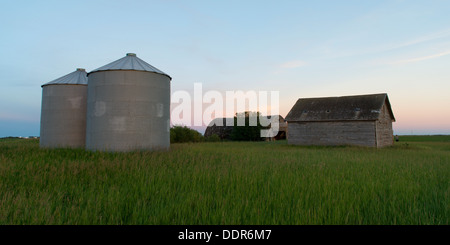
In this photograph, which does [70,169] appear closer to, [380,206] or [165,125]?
[165,125]

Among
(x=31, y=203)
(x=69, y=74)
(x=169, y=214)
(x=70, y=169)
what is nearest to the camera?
(x=169, y=214)

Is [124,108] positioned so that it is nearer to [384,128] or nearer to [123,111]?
[123,111]

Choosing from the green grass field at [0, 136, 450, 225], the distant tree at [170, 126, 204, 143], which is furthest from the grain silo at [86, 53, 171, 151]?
the distant tree at [170, 126, 204, 143]

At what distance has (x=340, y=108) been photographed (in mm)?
25297

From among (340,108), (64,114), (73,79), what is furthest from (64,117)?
(340,108)

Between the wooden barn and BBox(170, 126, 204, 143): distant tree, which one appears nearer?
the wooden barn

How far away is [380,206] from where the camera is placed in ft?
15.1

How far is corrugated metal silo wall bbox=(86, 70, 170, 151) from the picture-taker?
12.9 meters

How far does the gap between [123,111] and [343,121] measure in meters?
21.3

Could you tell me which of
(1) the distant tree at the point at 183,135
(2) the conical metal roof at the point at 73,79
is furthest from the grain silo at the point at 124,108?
(1) the distant tree at the point at 183,135

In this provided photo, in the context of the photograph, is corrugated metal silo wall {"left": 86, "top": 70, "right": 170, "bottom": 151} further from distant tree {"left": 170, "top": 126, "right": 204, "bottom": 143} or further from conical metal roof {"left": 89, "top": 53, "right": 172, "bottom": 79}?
distant tree {"left": 170, "top": 126, "right": 204, "bottom": 143}
